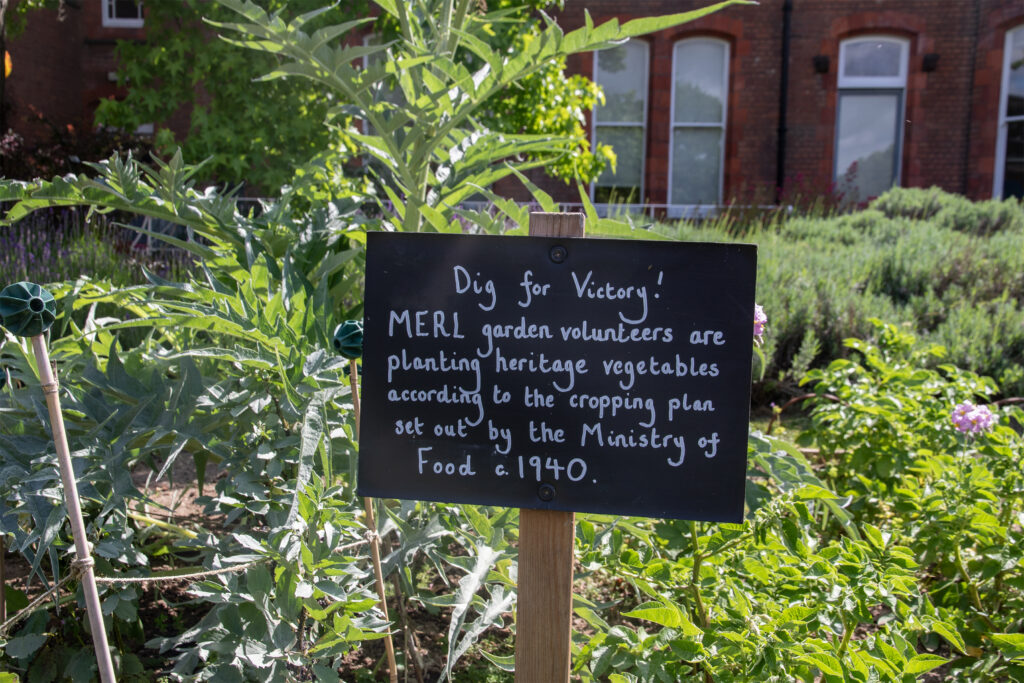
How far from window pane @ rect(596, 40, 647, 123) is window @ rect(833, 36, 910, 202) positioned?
282 centimetres

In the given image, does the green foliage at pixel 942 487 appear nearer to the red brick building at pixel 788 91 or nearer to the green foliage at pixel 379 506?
the green foliage at pixel 379 506

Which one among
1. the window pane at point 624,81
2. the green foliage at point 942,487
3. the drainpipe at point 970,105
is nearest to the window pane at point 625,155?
the window pane at point 624,81

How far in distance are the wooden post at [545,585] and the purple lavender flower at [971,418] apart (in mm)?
1561

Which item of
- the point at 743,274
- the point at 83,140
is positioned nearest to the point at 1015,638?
the point at 743,274

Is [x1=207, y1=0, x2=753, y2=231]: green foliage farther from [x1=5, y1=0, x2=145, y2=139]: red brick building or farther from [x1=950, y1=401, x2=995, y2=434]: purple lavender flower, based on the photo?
[x1=5, y1=0, x2=145, y2=139]: red brick building

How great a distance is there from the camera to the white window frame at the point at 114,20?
12.2 m

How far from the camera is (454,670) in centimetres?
215

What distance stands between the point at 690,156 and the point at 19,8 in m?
8.65

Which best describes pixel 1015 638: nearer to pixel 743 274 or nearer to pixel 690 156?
pixel 743 274

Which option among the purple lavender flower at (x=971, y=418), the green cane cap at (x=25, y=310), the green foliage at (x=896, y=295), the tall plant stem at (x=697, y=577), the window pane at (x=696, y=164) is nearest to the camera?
the green cane cap at (x=25, y=310)

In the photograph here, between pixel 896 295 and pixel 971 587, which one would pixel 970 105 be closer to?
pixel 896 295

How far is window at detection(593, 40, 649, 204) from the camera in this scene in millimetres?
12430

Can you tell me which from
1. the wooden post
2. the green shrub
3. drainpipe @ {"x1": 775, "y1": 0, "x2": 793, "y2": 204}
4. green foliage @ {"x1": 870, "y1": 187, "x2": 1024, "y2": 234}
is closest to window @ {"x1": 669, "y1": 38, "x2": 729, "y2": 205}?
drainpipe @ {"x1": 775, "y1": 0, "x2": 793, "y2": 204}

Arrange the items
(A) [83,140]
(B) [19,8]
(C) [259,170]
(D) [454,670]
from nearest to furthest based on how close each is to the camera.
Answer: (D) [454,670] → (C) [259,170] → (B) [19,8] → (A) [83,140]
